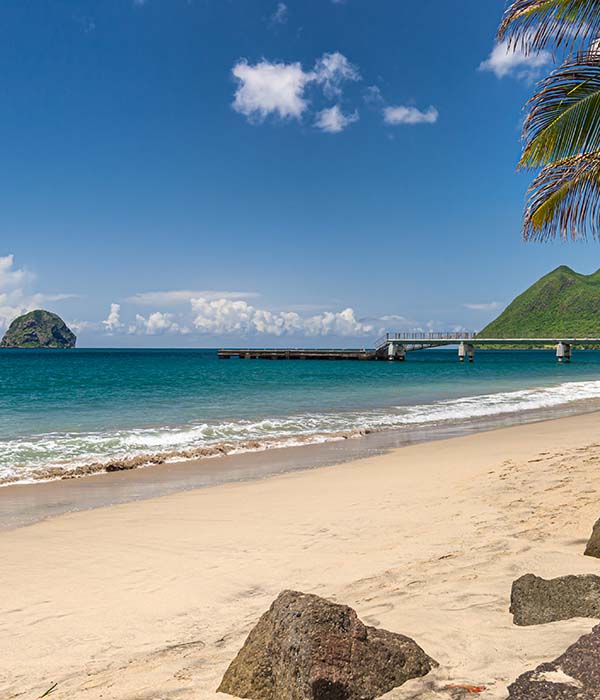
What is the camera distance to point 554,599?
365 centimetres

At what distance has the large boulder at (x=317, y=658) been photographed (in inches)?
106

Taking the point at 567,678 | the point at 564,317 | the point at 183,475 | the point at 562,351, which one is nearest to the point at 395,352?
the point at 562,351

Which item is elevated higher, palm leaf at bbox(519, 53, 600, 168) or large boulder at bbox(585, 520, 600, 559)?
palm leaf at bbox(519, 53, 600, 168)

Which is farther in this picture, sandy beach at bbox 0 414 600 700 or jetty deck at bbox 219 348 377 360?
jetty deck at bbox 219 348 377 360

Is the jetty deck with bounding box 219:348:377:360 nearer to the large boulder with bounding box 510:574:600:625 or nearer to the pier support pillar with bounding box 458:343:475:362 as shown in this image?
the pier support pillar with bounding box 458:343:475:362

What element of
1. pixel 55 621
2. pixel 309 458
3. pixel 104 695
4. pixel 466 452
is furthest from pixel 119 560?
pixel 466 452

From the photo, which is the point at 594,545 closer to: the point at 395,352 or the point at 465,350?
→ the point at 395,352

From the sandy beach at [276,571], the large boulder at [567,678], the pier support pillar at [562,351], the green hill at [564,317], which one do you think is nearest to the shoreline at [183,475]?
the sandy beach at [276,571]

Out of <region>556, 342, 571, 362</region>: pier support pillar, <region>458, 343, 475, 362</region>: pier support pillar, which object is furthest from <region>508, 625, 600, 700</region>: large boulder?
<region>458, 343, 475, 362</region>: pier support pillar

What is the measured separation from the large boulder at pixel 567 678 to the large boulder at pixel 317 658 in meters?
0.57

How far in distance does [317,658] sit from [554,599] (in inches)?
74.1

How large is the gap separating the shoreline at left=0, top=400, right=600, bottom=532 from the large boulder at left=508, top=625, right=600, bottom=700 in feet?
24.3

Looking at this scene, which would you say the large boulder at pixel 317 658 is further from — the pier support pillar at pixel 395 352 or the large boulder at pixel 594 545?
the pier support pillar at pixel 395 352

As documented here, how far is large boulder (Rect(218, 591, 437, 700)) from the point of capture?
2697mm
